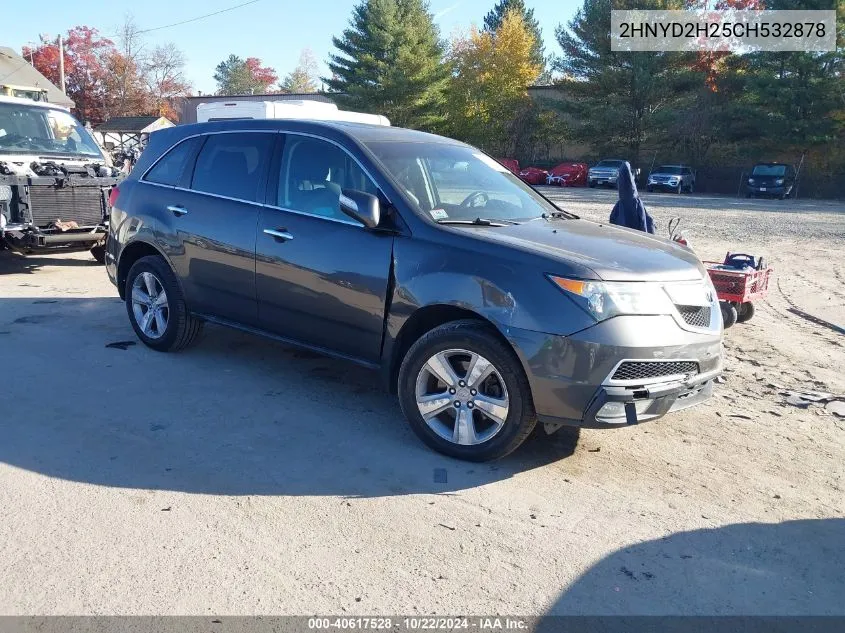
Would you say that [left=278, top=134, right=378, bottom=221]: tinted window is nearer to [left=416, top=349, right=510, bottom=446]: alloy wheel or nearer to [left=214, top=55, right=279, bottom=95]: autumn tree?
[left=416, top=349, right=510, bottom=446]: alloy wheel

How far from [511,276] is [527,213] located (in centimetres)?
123

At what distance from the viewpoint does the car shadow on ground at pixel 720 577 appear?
119 inches

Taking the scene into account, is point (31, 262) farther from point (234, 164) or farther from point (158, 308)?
point (234, 164)

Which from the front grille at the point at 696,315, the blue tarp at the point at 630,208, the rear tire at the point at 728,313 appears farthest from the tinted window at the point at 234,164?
the rear tire at the point at 728,313

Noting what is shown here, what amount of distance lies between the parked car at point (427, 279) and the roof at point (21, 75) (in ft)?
147

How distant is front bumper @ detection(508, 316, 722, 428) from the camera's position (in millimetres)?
3836

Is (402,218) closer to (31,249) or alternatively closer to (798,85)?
(31,249)

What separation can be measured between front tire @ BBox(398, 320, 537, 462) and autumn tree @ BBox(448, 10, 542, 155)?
155 feet

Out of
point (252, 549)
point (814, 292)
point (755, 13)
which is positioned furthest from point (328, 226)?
point (755, 13)

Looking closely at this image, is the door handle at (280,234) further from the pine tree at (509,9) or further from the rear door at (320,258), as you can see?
the pine tree at (509,9)

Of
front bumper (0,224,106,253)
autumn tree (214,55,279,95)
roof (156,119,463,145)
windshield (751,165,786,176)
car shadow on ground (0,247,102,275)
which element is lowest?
car shadow on ground (0,247,102,275)

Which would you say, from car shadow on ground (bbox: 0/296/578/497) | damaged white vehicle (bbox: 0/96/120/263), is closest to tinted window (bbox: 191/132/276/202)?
car shadow on ground (bbox: 0/296/578/497)

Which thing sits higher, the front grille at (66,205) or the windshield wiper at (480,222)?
the front grille at (66,205)

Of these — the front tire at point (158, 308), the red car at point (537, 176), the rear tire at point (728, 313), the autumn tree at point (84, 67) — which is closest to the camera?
the front tire at point (158, 308)
